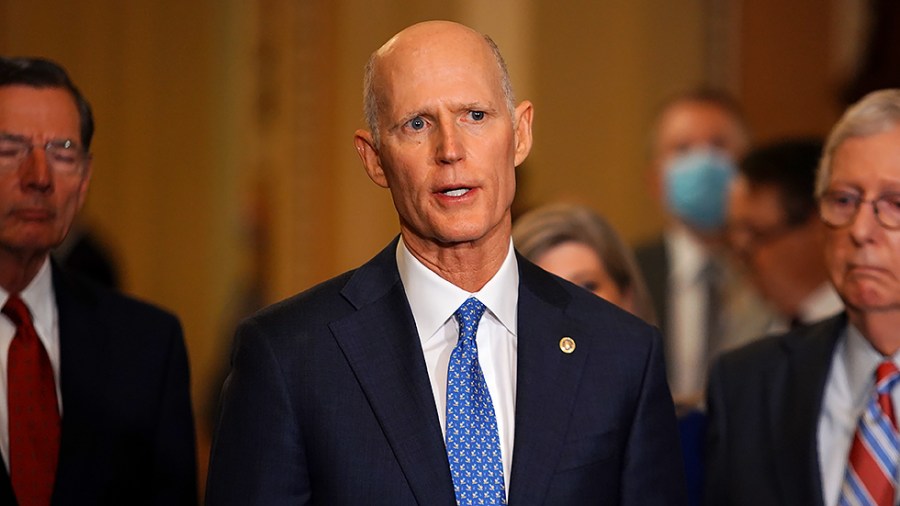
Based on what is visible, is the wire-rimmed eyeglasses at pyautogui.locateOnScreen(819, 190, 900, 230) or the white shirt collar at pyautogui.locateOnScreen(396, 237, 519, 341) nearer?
the white shirt collar at pyautogui.locateOnScreen(396, 237, 519, 341)

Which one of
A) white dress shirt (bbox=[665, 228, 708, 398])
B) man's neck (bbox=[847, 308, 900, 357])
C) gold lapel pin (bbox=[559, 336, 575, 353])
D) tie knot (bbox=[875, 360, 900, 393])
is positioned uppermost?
gold lapel pin (bbox=[559, 336, 575, 353])

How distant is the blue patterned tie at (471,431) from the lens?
231cm

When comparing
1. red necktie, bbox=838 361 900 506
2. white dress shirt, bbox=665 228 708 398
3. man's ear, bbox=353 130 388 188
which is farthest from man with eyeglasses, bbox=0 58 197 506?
white dress shirt, bbox=665 228 708 398

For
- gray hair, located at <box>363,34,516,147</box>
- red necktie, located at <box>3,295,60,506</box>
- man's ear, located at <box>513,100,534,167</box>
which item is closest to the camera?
gray hair, located at <box>363,34,516,147</box>

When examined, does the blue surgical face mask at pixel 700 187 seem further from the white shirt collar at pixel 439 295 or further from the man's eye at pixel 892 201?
the white shirt collar at pixel 439 295

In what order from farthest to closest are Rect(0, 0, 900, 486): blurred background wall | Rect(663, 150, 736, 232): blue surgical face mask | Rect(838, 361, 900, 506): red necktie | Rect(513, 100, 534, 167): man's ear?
Rect(0, 0, 900, 486): blurred background wall < Rect(663, 150, 736, 232): blue surgical face mask < Rect(838, 361, 900, 506): red necktie < Rect(513, 100, 534, 167): man's ear

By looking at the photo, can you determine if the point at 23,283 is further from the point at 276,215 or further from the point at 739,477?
the point at 276,215

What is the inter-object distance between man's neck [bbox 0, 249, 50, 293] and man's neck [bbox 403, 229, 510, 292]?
91 cm

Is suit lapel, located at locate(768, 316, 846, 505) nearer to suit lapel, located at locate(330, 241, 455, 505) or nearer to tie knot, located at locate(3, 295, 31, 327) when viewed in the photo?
suit lapel, located at locate(330, 241, 455, 505)

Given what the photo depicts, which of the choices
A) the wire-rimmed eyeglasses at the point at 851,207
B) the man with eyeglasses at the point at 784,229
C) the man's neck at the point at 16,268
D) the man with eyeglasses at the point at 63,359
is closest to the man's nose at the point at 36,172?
the man with eyeglasses at the point at 63,359

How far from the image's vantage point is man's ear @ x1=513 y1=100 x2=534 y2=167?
251 centimetres

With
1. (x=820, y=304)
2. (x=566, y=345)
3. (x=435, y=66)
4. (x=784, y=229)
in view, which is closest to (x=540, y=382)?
(x=566, y=345)

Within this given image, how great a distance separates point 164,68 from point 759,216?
15.1ft

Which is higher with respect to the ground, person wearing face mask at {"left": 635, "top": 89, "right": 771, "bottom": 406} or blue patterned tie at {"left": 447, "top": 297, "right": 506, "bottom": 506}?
blue patterned tie at {"left": 447, "top": 297, "right": 506, "bottom": 506}
